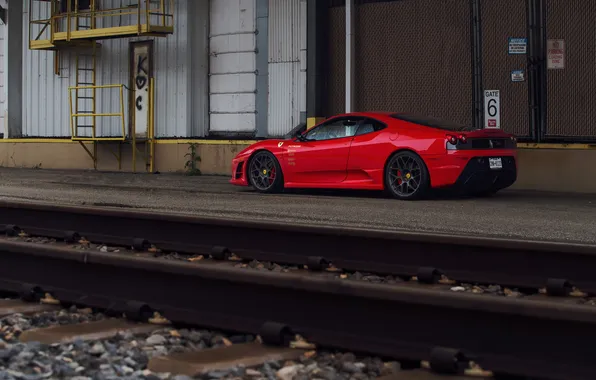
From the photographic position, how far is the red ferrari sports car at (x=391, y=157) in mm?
13617

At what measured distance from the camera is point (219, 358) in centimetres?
476

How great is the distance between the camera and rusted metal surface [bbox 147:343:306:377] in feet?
15.0

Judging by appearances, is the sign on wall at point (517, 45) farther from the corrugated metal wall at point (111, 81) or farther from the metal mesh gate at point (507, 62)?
the corrugated metal wall at point (111, 81)

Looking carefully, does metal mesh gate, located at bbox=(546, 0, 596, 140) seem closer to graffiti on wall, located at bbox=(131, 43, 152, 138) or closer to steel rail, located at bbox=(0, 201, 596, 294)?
graffiti on wall, located at bbox=(131, 43, 152, 138)

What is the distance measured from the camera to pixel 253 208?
12.5 metres

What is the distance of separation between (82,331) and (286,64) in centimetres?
1704

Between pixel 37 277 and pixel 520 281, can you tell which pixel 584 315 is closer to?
pixel 520 281

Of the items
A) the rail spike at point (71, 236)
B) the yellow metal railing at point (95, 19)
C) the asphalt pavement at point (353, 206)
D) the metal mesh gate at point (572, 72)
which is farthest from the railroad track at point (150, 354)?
the yellow metal railing at point (95, 19)

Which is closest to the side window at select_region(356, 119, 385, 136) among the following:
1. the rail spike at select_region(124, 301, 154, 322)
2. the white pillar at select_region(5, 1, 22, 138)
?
the rail spike at select_region(124, 301, 154, 322)

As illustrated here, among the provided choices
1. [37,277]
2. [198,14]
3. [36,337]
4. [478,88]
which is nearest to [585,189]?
[478,88]

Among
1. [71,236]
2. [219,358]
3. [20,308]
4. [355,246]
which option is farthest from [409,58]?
[219,358]

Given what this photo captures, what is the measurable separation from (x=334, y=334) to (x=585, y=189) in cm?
1296

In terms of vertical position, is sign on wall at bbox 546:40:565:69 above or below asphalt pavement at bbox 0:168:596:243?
above

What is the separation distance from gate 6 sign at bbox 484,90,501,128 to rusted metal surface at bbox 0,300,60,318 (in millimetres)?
13509
